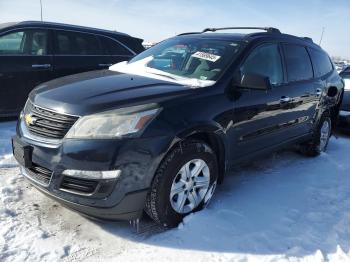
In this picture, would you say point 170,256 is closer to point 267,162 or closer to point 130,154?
point 130,154

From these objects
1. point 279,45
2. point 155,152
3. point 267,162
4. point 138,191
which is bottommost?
point 267,162

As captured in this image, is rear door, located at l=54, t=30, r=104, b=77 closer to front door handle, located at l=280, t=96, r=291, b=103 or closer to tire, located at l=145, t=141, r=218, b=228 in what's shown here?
front door handle, located at l=280, t=96, r=291, b=103

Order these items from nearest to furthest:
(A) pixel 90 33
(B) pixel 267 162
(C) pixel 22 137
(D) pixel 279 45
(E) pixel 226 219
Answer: (C) pixel 22 137
(E) pixel 226 219
(D) pixel 279 45
(B) pixel 267 162
(A) pixel 90 33

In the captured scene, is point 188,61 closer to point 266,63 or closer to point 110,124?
point 266,63

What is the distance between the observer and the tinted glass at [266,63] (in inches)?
155

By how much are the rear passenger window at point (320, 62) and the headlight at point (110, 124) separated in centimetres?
339

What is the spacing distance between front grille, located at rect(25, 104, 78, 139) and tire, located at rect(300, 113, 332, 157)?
3847mm

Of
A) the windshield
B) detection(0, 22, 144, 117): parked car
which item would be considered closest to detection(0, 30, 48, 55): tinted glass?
detection(0, 22, 144, 117): parked car

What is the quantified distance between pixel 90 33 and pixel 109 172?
464cm

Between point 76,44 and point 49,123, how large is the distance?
13.3 feet

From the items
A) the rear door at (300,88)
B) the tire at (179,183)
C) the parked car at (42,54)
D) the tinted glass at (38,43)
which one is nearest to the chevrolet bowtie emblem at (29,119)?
the tire at (179,183)

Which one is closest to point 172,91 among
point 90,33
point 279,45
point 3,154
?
point 279,45

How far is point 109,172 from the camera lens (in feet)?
9.12

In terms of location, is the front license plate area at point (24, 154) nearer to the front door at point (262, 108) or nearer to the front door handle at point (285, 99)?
the front door at point (262, 108)
